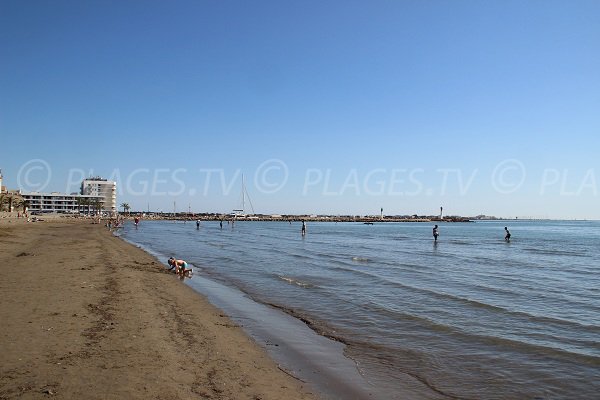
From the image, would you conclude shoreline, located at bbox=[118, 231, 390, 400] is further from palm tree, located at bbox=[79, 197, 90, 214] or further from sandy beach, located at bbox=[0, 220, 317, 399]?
palm tree, located at bbox=[79, 197, 90, 214]

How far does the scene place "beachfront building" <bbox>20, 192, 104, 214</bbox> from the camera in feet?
481

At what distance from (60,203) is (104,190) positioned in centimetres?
3060

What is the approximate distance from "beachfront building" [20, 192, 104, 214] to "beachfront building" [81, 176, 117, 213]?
19.0 meters

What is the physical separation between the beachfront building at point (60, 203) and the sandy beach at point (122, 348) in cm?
15545

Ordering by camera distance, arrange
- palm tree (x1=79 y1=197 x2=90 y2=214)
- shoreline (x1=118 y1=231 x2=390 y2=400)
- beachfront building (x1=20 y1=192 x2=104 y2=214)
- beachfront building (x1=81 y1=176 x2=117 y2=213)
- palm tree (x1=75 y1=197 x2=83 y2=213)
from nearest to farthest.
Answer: shoreline (x1=118 y1=231 x2=390 y2=400) < beachfront building (x1=20 y1=192 x2=104 y2=214) < palm tree (x1=75 y1=197 x2=83 y2=213) < palm tree (x1=79 y1=197 x2=90 y2=214) < beachfront building (x1=81 y1=176 x2=117 y2=213)

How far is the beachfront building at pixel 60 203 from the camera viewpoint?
14662cm

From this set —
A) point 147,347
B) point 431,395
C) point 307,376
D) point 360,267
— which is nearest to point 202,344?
point 147,347

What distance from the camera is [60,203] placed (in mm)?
156000

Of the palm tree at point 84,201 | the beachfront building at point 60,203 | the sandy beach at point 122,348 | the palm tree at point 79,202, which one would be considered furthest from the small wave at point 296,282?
the palm tree at point 84,201

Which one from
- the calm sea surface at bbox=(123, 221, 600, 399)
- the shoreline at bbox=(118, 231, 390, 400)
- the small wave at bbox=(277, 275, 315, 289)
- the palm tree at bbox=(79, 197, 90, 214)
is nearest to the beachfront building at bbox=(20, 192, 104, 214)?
the palm tree at bbox=(79, 197, 90, 214)

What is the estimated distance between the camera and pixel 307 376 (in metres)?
7.16

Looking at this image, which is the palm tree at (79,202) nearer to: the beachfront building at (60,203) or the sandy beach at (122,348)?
the beachfront building at (60,203)

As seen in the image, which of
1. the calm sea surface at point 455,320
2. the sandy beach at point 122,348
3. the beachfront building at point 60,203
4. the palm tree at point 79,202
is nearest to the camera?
the sandy beach at point 122,348

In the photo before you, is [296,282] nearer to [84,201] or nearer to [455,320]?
Result: [455,320]
